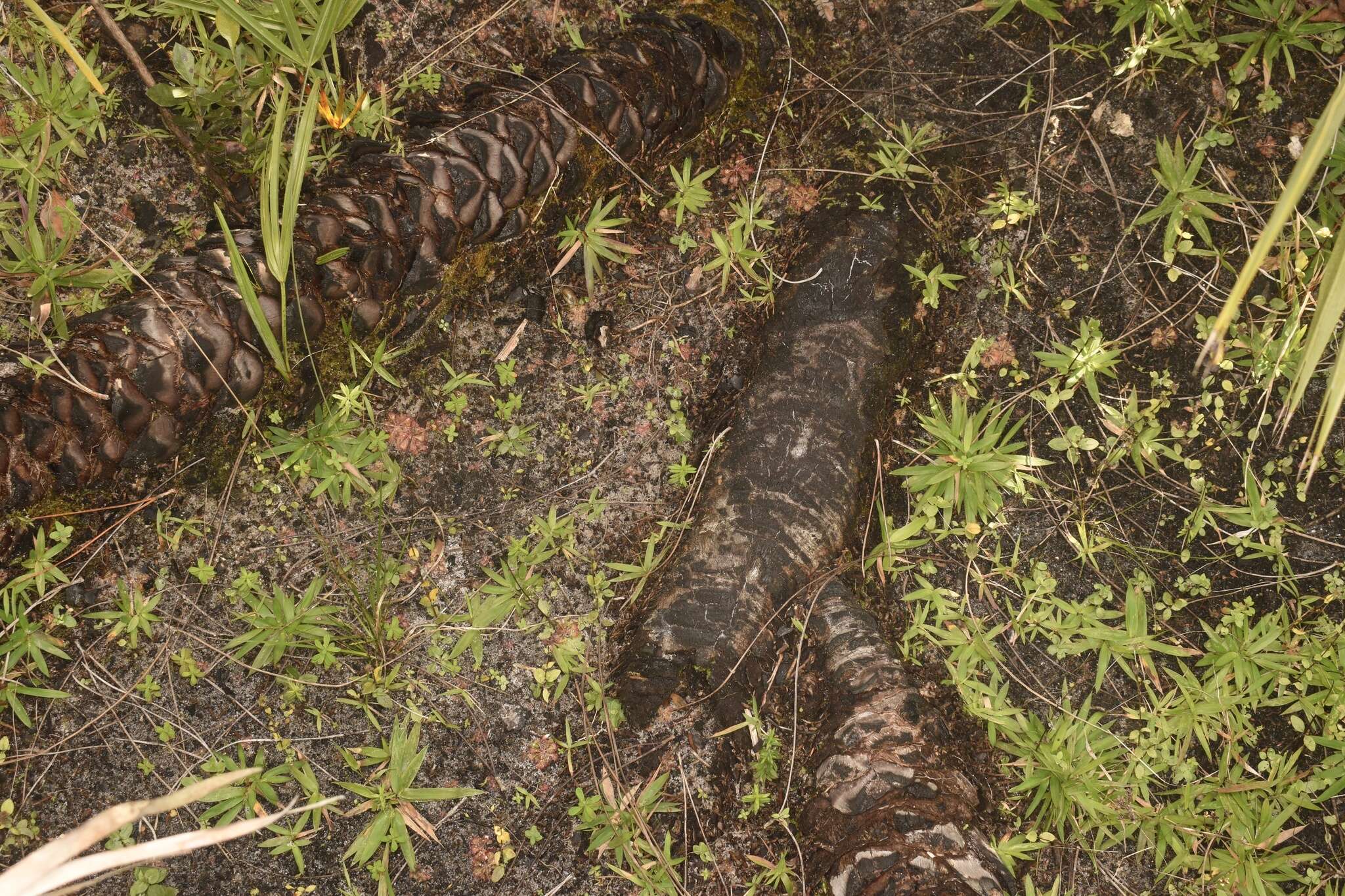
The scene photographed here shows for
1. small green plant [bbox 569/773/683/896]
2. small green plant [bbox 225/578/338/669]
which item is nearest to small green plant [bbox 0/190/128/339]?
small green plant [bbox 225/578/338/669]

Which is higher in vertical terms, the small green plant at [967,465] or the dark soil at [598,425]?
the dark soil at [598,425]

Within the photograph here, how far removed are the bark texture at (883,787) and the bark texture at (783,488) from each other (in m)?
0.18

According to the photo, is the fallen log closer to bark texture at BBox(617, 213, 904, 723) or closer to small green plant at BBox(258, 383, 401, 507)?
bark texture at BBox(617, 213, 904, 723)

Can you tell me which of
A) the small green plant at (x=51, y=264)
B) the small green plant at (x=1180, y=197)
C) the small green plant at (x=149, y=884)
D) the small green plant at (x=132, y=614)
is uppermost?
the small green plant at (x=51, y=264)

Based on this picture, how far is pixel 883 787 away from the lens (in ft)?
6.60

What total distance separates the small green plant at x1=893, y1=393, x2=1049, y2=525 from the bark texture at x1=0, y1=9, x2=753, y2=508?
3.43ft

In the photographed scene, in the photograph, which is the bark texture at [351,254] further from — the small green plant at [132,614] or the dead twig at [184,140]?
the small green plant at [132,614]

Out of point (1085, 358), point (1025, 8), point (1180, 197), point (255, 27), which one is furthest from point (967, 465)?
point (255, 27)

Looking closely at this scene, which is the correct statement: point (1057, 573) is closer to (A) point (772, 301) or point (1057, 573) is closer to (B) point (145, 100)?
(A) point (772, 301)

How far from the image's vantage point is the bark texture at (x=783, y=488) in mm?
2131

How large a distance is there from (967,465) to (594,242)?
1143mm

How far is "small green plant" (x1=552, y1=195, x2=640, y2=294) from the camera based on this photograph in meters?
2.29

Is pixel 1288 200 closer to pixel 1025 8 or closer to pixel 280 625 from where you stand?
pixel 1025 8

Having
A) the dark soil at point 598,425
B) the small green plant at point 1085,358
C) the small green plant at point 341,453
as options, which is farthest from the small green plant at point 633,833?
the small green plant at point 1085,358
